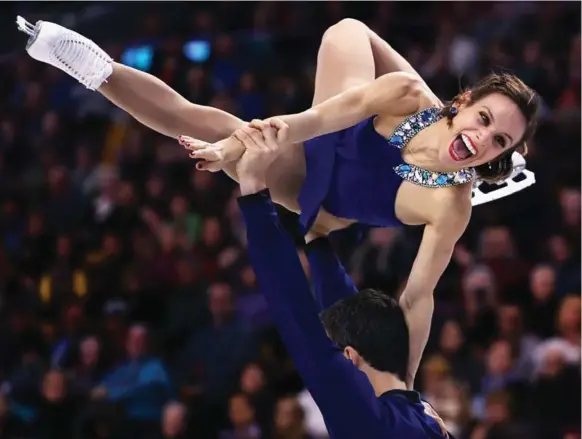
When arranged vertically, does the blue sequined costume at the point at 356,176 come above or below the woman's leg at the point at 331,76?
below

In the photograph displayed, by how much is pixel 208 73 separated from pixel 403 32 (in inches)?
53.6

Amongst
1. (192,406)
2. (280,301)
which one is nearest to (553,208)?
(192,406)

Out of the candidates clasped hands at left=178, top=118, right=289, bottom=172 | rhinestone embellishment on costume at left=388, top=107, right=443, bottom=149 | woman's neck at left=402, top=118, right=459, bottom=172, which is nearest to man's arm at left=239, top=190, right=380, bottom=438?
clasped hands at left=178, top=118, right=289, bottom=172

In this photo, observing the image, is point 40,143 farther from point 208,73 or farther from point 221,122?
point 221,122

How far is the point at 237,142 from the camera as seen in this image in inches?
113

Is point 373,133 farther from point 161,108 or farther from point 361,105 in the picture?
point 161,108

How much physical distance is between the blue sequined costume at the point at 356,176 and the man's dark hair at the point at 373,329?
62 centimetres

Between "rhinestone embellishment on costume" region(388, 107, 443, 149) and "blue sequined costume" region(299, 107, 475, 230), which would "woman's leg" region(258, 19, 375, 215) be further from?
"rhinestone embellishment on costume" region(388, 107, 443, 149)

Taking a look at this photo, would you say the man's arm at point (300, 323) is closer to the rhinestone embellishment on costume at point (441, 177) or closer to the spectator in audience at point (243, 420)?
the rhinestone embellishment on costume at point (441, 177)

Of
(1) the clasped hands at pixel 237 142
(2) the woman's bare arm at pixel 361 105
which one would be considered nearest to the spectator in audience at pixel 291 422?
(2) the woman's bare arm at pixel 361 105

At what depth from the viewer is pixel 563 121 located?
6742mm

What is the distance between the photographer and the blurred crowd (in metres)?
5.81

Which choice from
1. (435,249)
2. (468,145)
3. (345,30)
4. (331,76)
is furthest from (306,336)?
(345,30)

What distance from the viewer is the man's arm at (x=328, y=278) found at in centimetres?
351
